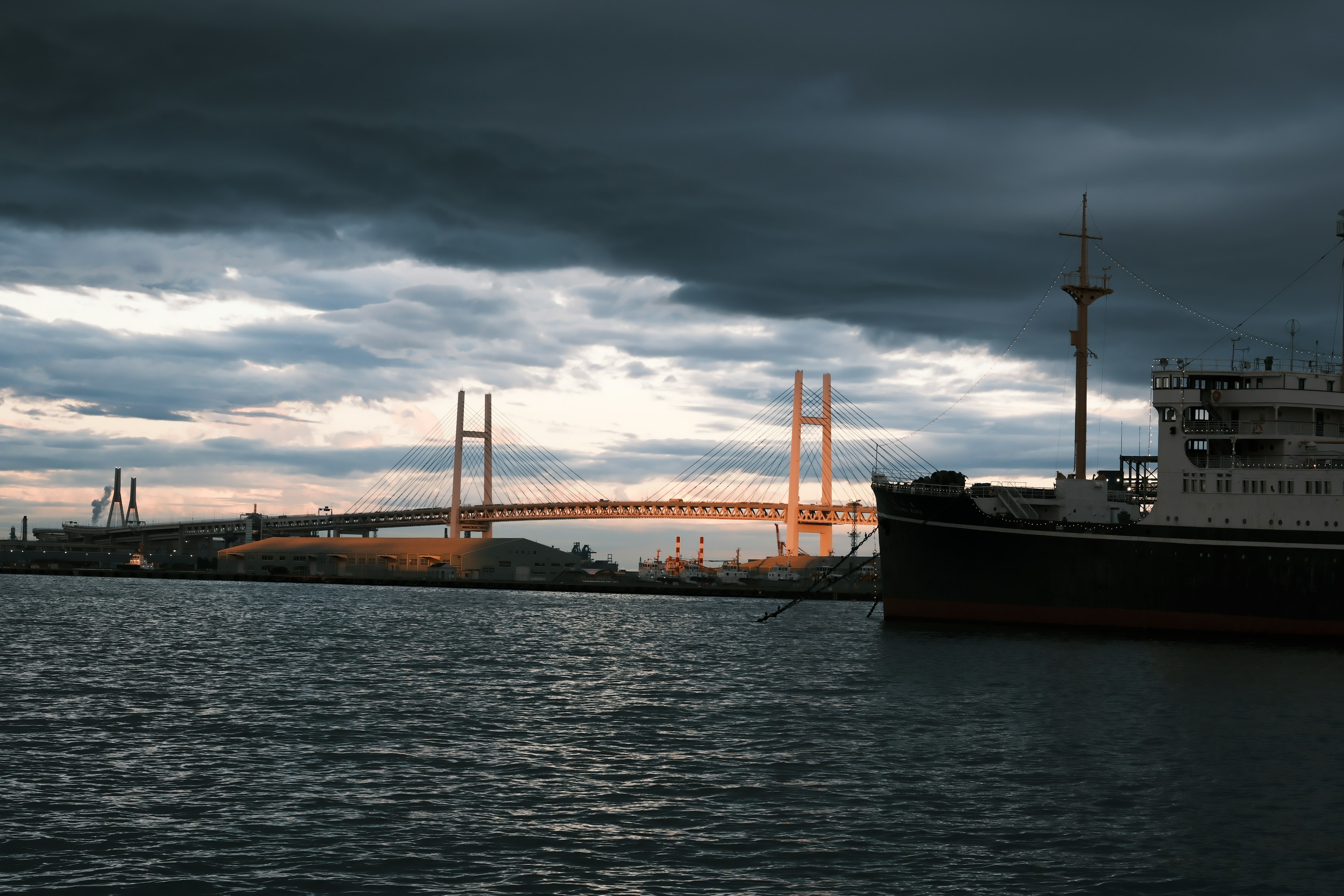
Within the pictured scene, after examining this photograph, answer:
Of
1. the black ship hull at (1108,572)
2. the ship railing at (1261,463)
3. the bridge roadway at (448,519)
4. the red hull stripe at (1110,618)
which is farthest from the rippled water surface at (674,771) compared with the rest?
the bridge roadway at (448,519)

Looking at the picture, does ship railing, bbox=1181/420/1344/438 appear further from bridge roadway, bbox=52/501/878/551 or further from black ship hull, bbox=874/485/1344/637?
bridge roadway, bbox=52/501/878/551

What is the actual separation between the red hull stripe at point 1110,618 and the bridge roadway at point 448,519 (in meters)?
51.5

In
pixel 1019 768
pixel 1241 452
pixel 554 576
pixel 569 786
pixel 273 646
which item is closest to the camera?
pixel 569 786

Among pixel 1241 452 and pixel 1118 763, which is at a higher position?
pixel 1241 452

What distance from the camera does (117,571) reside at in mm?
148375

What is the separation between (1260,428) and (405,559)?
106 meters

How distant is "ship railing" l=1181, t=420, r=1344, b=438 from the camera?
171 feet

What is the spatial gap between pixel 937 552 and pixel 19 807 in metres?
43.5

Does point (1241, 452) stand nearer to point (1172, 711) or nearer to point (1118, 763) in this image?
point (1172, 711)

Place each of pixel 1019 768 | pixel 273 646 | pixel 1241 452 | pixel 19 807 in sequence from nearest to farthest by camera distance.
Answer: pixel 19 807 → pixel 1019 768 → pixel 273 646 → pixel 1241 452

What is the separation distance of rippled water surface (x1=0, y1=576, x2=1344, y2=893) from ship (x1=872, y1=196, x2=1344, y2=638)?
4846 mm

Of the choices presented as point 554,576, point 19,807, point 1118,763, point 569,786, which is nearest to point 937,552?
point 1118,763

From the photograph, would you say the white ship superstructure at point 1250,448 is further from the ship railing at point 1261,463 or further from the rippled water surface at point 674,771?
the rippled water surface at point 674,771

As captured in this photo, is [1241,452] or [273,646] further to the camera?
[1241,452]
